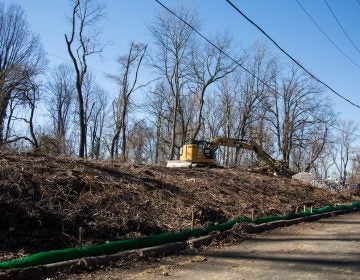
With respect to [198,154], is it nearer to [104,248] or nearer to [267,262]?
[267,262]

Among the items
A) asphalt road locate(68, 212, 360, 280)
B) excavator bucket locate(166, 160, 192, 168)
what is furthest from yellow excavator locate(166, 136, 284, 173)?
asphalt road locate(68, 212, 360, 280)

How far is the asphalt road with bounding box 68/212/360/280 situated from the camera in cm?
710

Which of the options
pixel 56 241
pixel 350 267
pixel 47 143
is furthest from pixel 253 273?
pixel 47 143

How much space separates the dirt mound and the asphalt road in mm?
1677

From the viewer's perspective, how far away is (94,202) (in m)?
10.7

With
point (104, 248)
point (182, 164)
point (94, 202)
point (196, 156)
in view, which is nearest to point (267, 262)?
point (104, 248)

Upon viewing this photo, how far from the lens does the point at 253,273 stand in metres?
7.30

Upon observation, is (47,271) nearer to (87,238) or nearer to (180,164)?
(87,238)

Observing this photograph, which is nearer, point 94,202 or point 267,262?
point 267,262

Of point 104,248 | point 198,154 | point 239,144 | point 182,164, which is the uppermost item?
point 239,144

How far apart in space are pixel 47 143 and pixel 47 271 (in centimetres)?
2124

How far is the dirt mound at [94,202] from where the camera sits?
28.4 feet

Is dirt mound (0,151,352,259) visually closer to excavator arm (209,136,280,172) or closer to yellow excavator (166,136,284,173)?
yellow excavator (166,136,284,173)

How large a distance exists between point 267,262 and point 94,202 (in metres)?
4.43
